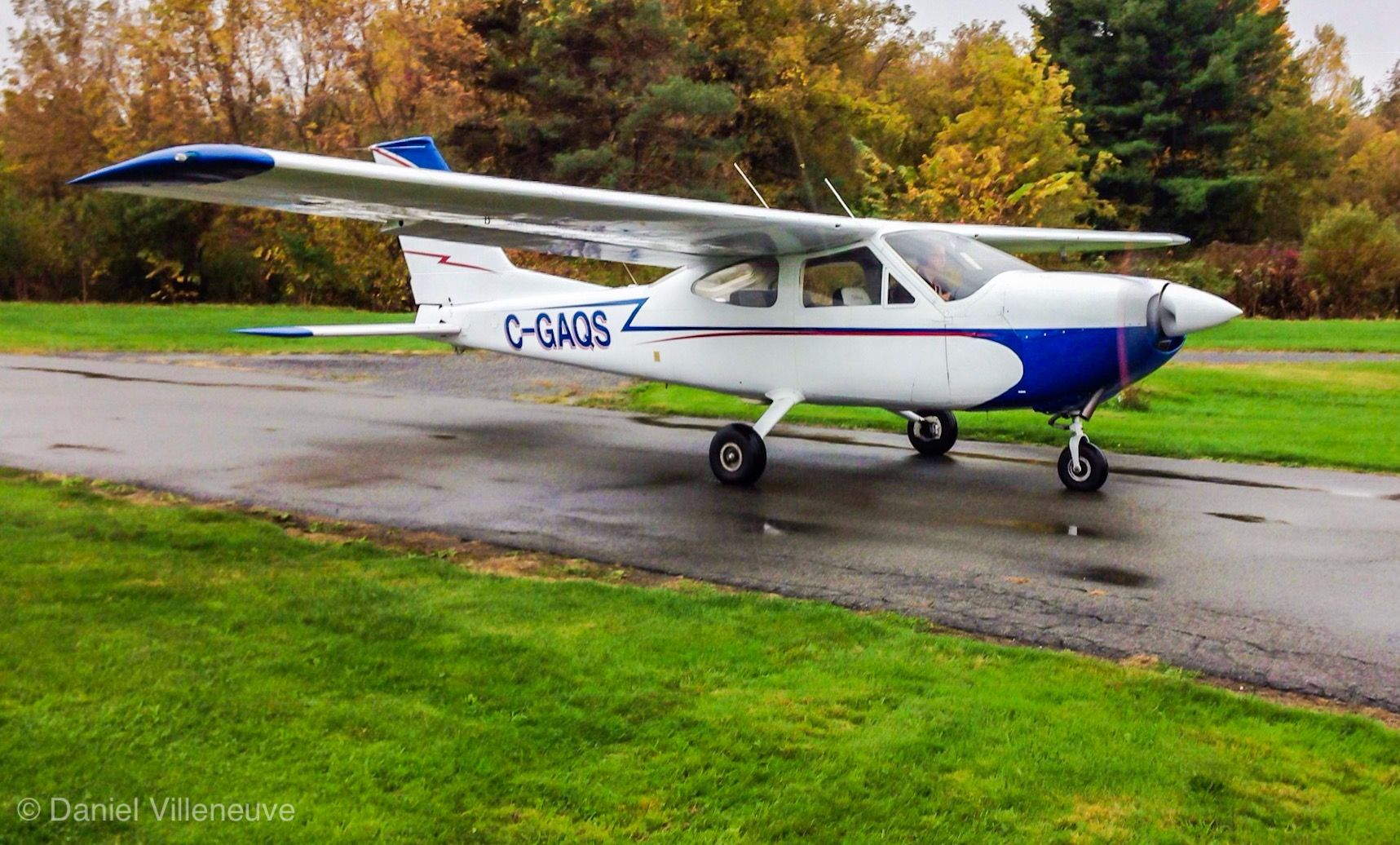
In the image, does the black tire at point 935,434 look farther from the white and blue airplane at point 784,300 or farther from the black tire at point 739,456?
the black tire at point 739,456

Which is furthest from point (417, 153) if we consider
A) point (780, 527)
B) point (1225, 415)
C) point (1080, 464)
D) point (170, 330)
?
point (170, 330)

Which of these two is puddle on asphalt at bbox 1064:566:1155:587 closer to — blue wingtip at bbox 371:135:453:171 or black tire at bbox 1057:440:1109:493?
black tire at bbox 1057:440:1109:493

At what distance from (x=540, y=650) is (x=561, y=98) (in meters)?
33.2

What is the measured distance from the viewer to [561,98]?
3641cm

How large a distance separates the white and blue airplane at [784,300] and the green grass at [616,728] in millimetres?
3336

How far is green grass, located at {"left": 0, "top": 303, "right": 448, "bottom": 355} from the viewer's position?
74.9 feet

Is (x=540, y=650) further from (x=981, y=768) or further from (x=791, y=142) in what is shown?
(x=791, y=142)

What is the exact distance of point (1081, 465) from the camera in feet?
31.9

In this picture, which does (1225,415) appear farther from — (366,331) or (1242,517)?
(366,331)

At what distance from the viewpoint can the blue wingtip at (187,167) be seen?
7.09 metres

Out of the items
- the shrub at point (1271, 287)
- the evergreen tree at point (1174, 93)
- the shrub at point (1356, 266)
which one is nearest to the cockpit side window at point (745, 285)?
the shrub at point (1271, 287)

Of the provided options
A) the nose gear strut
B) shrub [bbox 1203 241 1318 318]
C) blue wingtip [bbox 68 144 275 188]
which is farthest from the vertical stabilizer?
shrub [bbox 1203 241 1318 318]

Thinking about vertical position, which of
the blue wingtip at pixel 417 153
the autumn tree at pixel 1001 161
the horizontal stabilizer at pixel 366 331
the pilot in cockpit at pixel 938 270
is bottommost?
the horizontal stabilizer at pixel 366 331

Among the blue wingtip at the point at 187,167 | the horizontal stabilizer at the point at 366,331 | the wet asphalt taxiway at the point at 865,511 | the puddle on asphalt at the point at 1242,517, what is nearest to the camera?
the wet asphalt taxiway at the point at 865,511
